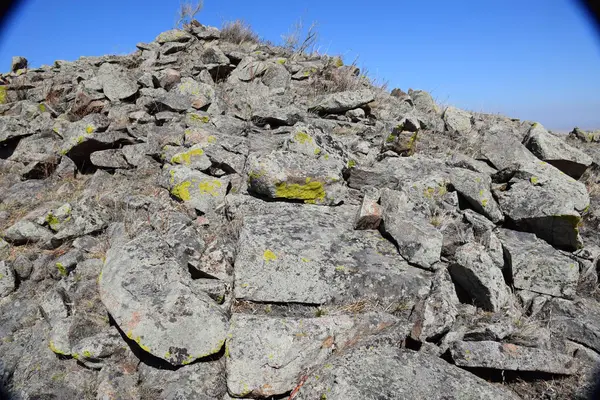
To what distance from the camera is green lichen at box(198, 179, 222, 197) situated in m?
5.93

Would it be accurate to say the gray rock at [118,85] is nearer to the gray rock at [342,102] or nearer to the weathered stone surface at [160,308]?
the gray rock at [342,102]

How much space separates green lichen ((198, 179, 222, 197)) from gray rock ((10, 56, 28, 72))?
11245 millimetres

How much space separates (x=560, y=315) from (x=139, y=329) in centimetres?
504

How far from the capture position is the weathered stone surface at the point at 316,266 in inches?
169

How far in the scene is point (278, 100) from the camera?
30.1ft

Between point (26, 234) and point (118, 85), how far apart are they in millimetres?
4849

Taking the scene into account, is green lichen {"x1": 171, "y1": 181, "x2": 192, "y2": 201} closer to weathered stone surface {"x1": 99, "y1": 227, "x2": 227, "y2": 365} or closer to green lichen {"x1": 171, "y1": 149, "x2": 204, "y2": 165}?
green lichen {"x1": 171, "y1": 149, "x2": 204, "y2": 165}

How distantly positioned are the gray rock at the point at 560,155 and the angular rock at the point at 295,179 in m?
4.37

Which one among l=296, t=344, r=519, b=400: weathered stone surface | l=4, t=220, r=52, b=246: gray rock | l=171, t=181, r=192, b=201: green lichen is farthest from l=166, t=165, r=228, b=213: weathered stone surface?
l=296, t=344, r=519, b=400: weathered stone surface

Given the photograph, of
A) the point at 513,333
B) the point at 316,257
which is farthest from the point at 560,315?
the point at 316,257

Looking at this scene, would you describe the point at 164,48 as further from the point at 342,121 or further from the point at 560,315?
the point at 560,315

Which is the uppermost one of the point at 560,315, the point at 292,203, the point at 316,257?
the point at 292,203

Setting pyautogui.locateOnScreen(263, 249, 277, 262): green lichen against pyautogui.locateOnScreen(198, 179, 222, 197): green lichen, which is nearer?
pyautogui.locateOnScreen(263, 249, 277, 262): green lichen

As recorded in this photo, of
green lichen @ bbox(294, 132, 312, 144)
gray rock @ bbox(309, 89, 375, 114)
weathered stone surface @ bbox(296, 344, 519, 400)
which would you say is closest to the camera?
weathered stone surface @ bbox(296, 344, 519, 400)
